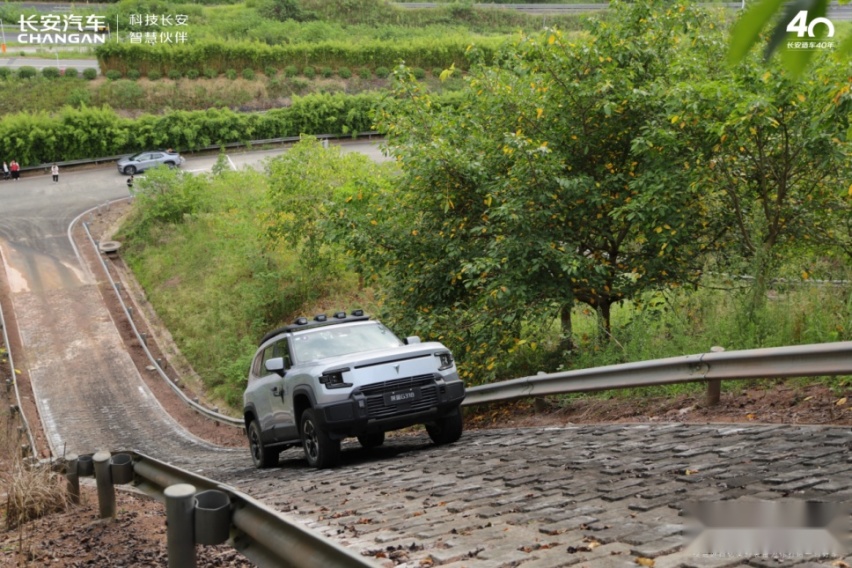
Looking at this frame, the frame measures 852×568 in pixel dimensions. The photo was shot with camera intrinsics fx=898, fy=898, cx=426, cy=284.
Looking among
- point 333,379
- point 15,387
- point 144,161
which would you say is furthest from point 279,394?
point 144,161

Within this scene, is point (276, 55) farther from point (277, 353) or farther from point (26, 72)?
point (277, 353)

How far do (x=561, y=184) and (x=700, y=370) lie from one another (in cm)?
478

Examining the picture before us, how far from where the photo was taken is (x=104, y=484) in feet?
24.8

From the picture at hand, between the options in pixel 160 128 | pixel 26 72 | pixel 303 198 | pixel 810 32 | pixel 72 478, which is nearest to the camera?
pixel 810 32

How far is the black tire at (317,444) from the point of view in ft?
35.2

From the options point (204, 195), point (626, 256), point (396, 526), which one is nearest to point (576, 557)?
point (396, 526)

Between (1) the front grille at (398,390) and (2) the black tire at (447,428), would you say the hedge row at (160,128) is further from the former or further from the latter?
(1) the front grille at (398,390)

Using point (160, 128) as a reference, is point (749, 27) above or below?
below

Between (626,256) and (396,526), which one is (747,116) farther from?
(396,526)

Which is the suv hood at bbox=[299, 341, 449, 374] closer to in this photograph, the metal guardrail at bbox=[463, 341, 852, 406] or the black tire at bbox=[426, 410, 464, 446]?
the black tire at bbox=[426, 410, 464, 446]

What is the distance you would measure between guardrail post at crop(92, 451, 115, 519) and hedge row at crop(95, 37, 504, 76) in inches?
2339

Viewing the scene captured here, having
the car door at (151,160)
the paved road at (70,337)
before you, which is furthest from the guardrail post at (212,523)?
the car door at (151,160)

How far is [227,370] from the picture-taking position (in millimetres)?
29000

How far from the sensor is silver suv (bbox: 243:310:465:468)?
1066 centimetres
